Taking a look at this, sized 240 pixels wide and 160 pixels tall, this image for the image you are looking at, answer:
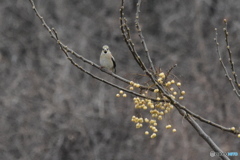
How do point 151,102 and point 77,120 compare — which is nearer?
point 151,102

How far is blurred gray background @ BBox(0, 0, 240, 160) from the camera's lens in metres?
13.6

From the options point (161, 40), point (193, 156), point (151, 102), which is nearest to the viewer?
point (151, 102)

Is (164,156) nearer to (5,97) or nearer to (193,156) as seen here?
(193,156)

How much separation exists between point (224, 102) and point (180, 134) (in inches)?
52.2

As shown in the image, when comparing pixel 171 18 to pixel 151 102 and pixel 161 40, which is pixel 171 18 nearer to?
pixel 161 40

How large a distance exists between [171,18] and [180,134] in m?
3.06

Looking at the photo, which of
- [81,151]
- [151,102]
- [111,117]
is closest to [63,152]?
[81,151]

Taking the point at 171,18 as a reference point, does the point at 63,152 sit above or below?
below

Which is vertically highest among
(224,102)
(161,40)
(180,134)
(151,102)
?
(161,40)

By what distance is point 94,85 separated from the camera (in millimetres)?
13977

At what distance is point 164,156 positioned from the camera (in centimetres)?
1361

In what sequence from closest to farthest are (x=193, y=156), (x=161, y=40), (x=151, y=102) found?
1. (x=151, y=102)
2. (x=193, y=156)
3. (x=161, y=40)

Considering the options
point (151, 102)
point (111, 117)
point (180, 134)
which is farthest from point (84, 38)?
point (151, 102)

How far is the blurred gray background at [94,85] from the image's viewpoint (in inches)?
536
